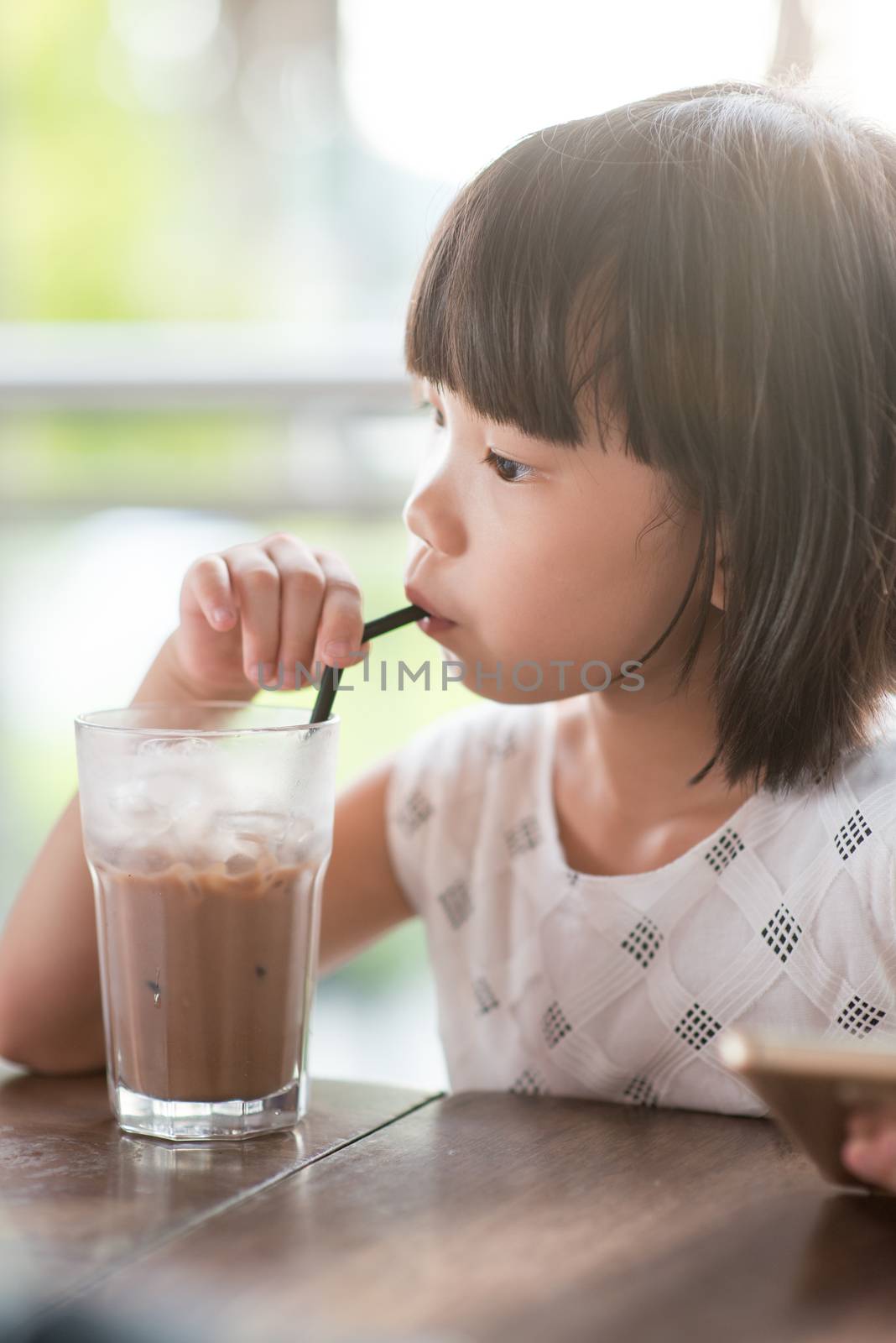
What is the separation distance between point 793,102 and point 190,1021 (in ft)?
2.45

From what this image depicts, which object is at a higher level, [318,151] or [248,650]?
[318,151]

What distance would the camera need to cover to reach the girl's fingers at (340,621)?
0.88 m

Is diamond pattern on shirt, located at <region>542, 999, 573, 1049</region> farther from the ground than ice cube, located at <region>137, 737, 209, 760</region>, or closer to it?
closer to it

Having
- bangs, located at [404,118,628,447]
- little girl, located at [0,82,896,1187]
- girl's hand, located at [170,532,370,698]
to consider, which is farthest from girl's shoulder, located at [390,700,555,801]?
bangs, located at [404,118,628,447]

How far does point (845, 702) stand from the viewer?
0.93 metres

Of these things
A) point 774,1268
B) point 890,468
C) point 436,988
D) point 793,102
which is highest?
point 793,102

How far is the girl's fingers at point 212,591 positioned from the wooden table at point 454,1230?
328 mm

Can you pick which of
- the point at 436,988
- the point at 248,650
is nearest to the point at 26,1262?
the point at 248,650

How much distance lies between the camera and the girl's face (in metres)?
0.88

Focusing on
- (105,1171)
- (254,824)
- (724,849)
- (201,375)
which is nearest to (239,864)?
(254,824)

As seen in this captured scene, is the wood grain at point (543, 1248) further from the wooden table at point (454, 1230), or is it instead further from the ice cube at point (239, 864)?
the ice cube at point (239, 864)

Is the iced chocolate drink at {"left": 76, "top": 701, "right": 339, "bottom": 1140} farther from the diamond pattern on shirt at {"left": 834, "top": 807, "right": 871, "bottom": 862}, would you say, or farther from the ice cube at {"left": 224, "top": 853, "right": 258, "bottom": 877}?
the diamond pattern on shirt at {"left": 834, "top": 807, "right": 871, "bottom": 862}

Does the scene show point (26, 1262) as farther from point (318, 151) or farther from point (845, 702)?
point (318, 151)

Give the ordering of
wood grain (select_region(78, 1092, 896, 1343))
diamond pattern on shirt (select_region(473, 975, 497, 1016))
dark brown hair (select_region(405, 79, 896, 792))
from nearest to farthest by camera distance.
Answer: wood grain (select_region(78, 1092, 896, 1343)) → dark brown hair (select_region(405, 79, 896, 792)) → diamond pattern on shirt (select_region(473, 975, 497, 1016))
